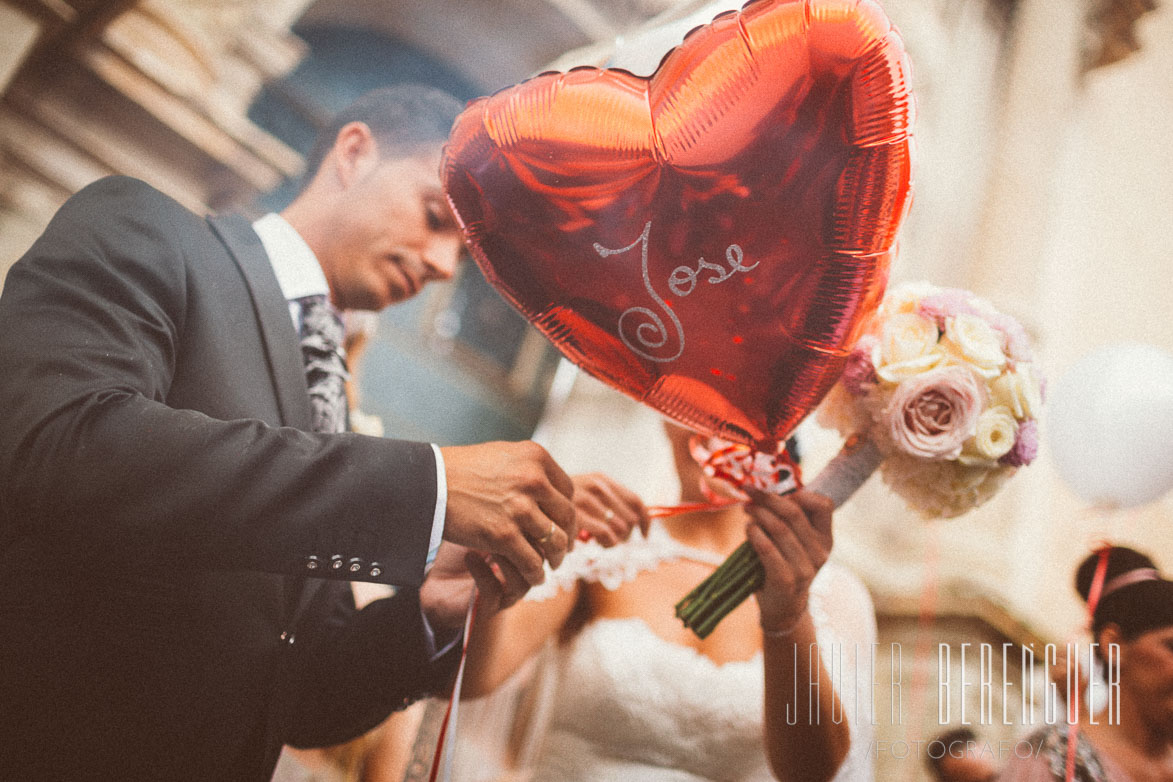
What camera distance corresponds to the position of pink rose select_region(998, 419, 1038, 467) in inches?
37.0

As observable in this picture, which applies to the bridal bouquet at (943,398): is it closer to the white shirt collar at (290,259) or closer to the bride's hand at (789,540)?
the bride's hand at (789,540)

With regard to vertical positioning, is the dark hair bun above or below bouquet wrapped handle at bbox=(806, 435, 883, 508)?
above

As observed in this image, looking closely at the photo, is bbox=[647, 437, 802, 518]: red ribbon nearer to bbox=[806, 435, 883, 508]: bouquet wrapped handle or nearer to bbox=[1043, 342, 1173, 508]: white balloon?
bbox=[806, 435, 883, 508]: bouquet wrapped handle

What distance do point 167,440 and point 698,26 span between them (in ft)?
2.42

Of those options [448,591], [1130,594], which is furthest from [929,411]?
[448,591]

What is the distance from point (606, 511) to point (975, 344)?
568mm

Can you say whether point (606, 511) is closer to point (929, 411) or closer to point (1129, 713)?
point (929, 411)

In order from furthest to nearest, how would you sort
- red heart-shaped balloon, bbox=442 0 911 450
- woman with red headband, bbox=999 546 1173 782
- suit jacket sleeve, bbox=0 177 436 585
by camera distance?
woman with red headband, bbox=999 546 1173 782
red heart-shaped balloon, bbox=442 0 911 450
suit jacket sleeve, bbox=0 177 436 585

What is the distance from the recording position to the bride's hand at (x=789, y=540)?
99 centimetres

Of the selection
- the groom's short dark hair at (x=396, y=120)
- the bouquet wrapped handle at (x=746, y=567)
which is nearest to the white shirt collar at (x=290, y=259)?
the groom's short dark hair at (x=396, y=120)

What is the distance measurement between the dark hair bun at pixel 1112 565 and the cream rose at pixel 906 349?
23.6 inches

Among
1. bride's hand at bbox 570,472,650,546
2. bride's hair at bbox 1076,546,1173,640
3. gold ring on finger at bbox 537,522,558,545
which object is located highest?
bride's hair at bbox 1076,546,1173,640

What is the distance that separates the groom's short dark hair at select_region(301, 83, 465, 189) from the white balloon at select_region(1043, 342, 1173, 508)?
1.16 metres

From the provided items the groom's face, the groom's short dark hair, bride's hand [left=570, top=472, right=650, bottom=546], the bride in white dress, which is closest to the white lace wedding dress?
the bride in white dress
